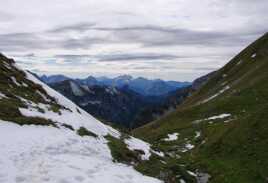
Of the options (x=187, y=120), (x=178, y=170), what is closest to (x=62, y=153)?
(x=178, y=170)

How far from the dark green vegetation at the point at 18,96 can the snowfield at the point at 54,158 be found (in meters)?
0.93

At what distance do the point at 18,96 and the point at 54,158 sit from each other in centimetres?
1532

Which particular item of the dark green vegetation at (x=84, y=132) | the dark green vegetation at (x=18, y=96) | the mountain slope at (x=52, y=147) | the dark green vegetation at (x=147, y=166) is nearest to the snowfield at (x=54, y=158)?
the mountain slope at (x=52, y=147)

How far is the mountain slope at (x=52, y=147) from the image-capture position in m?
19.3

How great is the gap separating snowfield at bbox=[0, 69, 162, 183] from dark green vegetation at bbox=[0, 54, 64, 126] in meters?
0.93

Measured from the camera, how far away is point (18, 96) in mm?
35188

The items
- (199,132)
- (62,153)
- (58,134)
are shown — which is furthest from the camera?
(199,132)

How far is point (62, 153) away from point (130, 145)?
39.8 ft

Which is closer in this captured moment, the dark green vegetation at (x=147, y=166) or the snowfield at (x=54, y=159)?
the snowfield at (x=54, y=159)

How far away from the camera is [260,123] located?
37500 millimetres

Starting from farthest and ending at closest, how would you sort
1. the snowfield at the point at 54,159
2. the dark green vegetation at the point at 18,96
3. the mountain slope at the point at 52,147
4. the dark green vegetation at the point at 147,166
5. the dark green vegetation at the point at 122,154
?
the dark green vegetation at the point at 122,154 → the dark green vegetation at the point at 18,96 → the dark green vegetation at the point at 147,166 → the mountain slope at the point at 52,147 → the snowfield at the point at 54,159

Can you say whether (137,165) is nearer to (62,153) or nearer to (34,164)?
(62,153)

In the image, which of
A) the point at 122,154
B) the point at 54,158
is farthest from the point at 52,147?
the point at 122,154

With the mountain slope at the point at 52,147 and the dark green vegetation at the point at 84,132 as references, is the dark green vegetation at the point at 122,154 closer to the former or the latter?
the mountain slope at the point at 52,147
